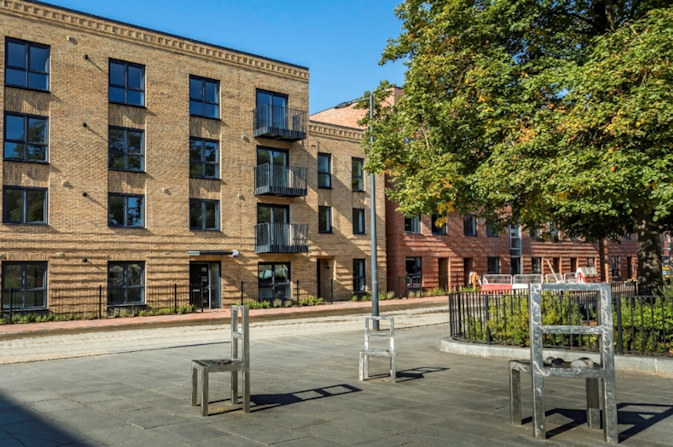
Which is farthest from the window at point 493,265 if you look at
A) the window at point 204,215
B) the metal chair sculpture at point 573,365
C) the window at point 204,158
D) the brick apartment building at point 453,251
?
the metal chair sculpture at point 573,365

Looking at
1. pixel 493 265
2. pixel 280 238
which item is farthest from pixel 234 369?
pixel 493 265

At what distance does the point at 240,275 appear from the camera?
30.1 m

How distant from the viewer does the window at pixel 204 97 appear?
29.6 meters

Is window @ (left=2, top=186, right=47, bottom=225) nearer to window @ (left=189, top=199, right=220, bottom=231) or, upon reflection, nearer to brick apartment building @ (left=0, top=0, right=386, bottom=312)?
brick apartment building @ (left=0, top=0, right=386, bottom=312)

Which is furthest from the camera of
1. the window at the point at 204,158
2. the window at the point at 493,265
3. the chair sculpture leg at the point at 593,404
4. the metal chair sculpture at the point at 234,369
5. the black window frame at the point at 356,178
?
the window at the point at 493,265

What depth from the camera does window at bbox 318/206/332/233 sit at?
112 ft

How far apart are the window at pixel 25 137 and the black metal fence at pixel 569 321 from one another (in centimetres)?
1906

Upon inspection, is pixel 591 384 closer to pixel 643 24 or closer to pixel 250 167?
pixel 643 24

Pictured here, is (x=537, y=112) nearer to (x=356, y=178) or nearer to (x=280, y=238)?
(x=280, y=238)

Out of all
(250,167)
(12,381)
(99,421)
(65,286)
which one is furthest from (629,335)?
(250,167)

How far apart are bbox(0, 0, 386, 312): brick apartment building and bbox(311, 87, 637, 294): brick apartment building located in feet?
10.1

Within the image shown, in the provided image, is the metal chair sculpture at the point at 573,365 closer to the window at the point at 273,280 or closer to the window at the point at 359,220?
the window at the point at 273,280

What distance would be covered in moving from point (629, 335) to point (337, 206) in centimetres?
2536

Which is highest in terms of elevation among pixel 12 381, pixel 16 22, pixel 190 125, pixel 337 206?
pixel 16 22
